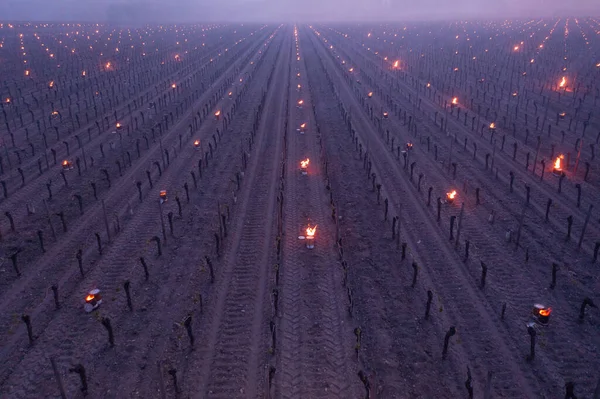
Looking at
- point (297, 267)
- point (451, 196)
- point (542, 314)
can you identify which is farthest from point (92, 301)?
point (451, 196)

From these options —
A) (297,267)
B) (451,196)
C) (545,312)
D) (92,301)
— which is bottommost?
(297,267)

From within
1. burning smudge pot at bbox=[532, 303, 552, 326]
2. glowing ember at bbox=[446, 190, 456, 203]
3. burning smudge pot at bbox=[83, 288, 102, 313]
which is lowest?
burning smudge pot at bbox=[532, 303, 552, 326]

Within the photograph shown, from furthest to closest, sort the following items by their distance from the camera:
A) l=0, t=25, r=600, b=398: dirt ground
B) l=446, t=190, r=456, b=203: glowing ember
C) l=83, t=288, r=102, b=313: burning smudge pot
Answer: l=446, t=190, r=456, b=203: glowing ember → l=83, t=288, r=102, b=313: burning smudge pot → l=0, t=25, r=600, b=398: dirt ground

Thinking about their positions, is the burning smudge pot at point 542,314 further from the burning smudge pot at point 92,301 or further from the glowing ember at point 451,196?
the burning smudge pot at point 92,301

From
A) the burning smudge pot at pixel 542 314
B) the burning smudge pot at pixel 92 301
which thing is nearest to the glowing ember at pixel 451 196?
the burning smudge pot at pixel 542 314

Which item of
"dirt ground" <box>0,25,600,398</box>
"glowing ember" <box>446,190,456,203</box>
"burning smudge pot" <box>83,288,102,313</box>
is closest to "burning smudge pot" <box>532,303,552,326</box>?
"dirt ground" <box>0,25,600,398</box>

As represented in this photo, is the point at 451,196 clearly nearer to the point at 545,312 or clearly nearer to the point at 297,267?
the point at 545,312

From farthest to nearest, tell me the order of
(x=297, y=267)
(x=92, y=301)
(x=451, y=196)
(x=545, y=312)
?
(x=451, y=196), (x=297, y=267), (x=92, y=301), (x=545, y=312)

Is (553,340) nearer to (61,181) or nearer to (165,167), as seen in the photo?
(165,167)

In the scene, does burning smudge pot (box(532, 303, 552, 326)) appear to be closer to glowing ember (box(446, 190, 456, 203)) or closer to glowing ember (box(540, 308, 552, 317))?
glowing ember (box(540, 308, 552, 317))

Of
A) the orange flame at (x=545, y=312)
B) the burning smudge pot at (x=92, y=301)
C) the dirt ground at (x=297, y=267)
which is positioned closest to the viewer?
the dirt ground at (x=297, y=267)

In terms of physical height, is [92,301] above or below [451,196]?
below

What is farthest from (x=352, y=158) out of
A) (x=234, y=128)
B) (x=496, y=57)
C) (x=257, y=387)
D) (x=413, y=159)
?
(x=496, y=57)
